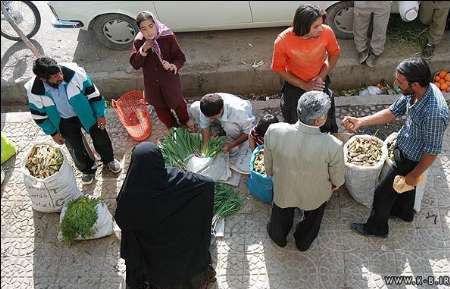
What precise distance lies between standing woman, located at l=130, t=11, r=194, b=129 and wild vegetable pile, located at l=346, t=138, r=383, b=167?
5.57 feet

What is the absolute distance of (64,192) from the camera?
177 inches

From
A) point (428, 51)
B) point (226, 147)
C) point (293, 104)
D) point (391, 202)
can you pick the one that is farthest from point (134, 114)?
point (428, 51)

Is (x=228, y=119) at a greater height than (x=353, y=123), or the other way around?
(x=353, y=123)

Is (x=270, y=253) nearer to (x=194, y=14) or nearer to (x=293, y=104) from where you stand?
(x=293, y=104)

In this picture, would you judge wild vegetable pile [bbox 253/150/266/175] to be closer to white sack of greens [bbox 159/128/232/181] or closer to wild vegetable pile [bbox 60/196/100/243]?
white sack of greens [bbox 159/128/232/181]

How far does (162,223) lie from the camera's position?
11.0 ft

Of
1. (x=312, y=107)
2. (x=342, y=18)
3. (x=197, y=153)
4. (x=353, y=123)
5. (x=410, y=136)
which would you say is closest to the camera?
(x=312, y=107)

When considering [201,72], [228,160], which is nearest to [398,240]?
[228,160]

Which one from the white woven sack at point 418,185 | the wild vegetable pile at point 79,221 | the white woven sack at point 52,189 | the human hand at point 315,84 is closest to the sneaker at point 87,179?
the white woven sack at point 52,189

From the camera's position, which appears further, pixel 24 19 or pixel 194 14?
pixel 24 19

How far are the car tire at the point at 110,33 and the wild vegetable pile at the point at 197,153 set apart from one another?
5.44 ft

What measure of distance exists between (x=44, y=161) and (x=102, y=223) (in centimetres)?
79

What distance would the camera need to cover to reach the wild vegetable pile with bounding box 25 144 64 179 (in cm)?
447

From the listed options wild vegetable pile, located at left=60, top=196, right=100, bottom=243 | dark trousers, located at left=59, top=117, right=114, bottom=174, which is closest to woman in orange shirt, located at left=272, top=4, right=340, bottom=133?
dark trousers, located at left=59, top=117, right=114, bottom=174
